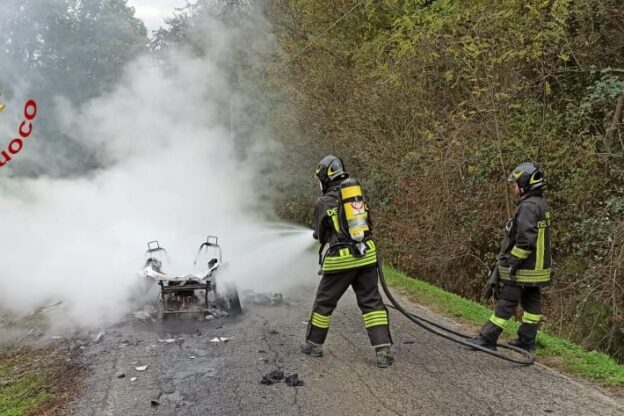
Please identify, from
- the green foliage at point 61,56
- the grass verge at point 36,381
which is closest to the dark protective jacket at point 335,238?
the grass verge at point 36,381

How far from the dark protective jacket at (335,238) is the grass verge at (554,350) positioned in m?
2.06

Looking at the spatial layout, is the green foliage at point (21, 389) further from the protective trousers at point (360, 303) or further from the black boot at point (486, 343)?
the black boot at point (486, 343)

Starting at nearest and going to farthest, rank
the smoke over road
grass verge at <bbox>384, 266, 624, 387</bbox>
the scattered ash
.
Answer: grass verge at <bbox>384, 266, 624, 387</bbox> → the scattered ash → the smoke over road

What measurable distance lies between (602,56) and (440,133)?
9.42ft

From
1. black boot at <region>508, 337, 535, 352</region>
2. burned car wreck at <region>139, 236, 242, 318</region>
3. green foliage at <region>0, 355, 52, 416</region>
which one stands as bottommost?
green foliage at <region>0, 355, 52, 416</region>

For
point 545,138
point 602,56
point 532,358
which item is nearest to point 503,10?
point 602,56

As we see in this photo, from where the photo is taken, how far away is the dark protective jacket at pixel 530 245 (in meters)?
5.09

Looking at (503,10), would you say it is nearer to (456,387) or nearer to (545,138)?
(545,138)

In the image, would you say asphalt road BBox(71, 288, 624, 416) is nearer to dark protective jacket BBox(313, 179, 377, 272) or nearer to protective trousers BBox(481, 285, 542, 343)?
protective trousers BBox(481, 285, 542, 343)

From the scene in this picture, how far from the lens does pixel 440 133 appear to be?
998 cm

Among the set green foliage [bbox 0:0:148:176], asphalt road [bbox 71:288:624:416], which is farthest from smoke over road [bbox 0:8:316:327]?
asphalt road [bbox 71:288:624:416]

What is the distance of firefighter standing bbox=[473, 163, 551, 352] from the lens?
5117mm

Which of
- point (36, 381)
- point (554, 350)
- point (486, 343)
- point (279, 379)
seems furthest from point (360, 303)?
point (36, 381)

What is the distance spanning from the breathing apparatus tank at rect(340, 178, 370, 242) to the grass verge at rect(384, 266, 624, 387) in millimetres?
2223
